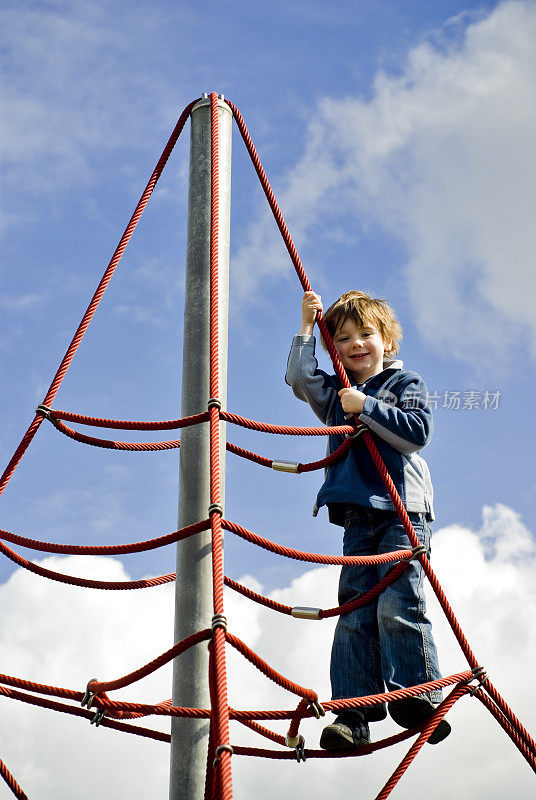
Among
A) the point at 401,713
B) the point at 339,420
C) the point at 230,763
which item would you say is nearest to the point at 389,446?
the point at 339,420

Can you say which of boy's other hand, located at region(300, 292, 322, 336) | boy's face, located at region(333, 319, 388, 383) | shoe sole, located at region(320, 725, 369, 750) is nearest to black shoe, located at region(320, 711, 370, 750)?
shoe sole, located at region(320, 725, 369, 750)

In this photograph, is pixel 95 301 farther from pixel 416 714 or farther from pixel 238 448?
pixel 416 714

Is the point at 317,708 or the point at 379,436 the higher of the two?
the point at 379,436

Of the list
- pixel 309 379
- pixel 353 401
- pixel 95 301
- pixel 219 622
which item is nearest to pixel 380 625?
pixel 353 401

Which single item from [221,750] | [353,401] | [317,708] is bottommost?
[221,750]

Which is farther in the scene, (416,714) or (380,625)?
(380,625)

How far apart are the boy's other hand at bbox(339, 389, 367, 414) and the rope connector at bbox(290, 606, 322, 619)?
2.58 feet

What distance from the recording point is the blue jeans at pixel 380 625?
3547 mm

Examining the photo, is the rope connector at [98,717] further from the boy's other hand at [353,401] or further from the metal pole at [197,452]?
the boy's other hand at [353,401]

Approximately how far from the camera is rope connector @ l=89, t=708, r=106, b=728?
3.32 metres

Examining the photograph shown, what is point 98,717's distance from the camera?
3348 millimetres

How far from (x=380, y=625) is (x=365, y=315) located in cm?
136

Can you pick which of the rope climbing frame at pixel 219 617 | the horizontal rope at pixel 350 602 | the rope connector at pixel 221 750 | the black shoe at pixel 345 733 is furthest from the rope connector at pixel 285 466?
the rope connector at pixel 221 750

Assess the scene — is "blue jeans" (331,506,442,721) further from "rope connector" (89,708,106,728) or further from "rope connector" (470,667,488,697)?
"rope connector" (89,708,106,728)
